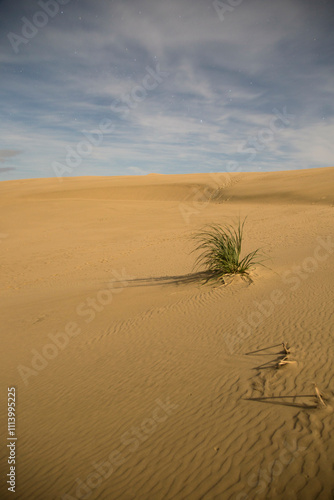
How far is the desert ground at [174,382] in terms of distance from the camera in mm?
2184

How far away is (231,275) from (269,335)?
8.69 ft

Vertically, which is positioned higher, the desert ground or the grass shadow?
the grass shadow

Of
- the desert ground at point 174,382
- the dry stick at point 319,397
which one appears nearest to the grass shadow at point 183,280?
the desert ground at point 174,382

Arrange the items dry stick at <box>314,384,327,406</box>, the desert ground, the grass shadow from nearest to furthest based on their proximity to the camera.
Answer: the desert ground, dry stick at <box>314,384,327,406</box>, the grass shadow

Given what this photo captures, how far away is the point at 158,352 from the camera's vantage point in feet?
13.5

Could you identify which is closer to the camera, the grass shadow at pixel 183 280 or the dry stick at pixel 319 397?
the dry stick at pixel 319 397

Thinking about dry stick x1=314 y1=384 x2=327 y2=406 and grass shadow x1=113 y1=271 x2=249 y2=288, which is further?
grass shadow x1=113 y1=271 x2=249 y2=288

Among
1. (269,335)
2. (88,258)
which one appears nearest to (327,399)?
(269,335)

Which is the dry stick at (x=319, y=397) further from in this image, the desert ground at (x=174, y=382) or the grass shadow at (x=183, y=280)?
the grass shadow at (x=183, y=280)

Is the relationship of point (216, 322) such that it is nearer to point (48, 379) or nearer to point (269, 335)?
point (269, 335)

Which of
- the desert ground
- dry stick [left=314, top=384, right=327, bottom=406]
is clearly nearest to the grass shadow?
the desert ground

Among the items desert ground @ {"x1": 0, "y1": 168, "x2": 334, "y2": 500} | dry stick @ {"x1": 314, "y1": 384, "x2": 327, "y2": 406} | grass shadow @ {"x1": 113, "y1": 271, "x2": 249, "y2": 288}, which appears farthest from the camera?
grass shadow @ {"x1": 113, "y1": 271, "x2": 249, "y2": 288}

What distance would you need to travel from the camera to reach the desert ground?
7.16 ft

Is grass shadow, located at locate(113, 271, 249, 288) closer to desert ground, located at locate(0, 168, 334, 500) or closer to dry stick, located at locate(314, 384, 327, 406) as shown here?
desert ground, located at locate(0, 168, 334, 500)
